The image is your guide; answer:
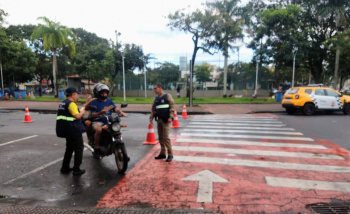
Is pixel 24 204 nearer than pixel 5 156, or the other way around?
pixel 24 204

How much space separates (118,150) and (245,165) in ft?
8.81

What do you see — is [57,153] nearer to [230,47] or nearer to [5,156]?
[5,156]

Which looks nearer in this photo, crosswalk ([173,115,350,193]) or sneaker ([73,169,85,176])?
crosswalk ([173,115,350,193])

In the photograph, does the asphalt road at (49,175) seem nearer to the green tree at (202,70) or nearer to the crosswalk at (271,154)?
the crosswalk at (271,154)

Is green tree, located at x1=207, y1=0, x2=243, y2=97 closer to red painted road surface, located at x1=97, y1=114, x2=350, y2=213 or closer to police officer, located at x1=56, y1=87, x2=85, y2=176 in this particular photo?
red painted road surface, located at x1=97, y1=114, x2=350, y2=213

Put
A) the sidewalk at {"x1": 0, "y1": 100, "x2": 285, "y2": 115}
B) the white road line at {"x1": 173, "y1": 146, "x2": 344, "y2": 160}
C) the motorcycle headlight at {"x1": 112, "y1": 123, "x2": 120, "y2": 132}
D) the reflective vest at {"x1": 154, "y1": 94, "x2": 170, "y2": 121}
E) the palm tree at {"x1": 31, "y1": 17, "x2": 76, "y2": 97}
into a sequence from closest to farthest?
the motorcycle headlight at {"x1": 112, "y1": 123, "x2": 120, "y2": 132} < the reflective vest at {"x1": 154, "y1": 94, "x2": 170, "y2": 121} < the white road line at {"x1": 173, "y1": 146, "x2": 344, "y2": 160} < the sidewalk at {"x1": 0, "y1": 100, "x2": 285, "y2": 115} < the palm tree at {"x1": 31, "y1": 17, "x2": 76, "y2": 97}

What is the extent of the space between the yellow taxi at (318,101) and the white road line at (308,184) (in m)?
10.5

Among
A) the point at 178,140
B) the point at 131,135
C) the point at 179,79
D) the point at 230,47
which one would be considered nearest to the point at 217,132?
the point at 178,140

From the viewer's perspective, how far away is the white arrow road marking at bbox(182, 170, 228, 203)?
366 cm

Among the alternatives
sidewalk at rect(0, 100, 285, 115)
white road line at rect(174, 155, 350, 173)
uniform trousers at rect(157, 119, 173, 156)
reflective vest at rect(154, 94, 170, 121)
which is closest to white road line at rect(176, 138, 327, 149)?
white road line at rect(174, 155, 350, 173)

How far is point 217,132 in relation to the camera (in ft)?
29.1

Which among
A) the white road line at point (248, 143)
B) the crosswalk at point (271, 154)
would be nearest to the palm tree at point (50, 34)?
the crosswalk at point (271, 154)

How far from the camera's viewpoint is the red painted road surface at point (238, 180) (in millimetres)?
3520

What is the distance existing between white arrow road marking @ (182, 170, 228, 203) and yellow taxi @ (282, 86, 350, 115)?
36.9 feet
